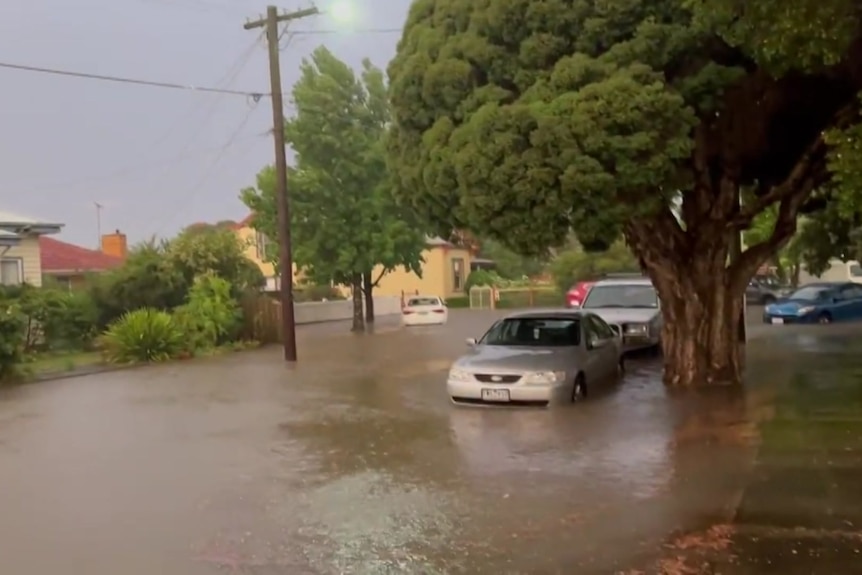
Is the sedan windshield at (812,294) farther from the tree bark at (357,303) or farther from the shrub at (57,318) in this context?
the shrub at (57,318)

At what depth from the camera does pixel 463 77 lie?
47.4 feet

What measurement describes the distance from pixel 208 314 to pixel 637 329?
13584mm

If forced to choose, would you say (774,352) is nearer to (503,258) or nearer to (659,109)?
(659,109)

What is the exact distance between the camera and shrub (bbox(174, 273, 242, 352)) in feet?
92.8

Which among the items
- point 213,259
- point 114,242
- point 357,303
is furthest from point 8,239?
point 114,242

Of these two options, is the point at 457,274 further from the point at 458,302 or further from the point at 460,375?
the point at 460,375

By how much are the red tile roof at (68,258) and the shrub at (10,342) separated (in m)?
18.4

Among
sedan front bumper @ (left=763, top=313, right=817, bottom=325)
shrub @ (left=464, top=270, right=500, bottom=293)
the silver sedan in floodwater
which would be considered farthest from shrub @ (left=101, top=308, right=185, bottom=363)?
shrub @ (left=464, top=270, right=500, bottom=293)

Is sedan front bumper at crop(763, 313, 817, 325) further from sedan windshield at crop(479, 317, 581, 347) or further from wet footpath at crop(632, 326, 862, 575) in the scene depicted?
sedan windshield at crop(479, 317, 581, 347)

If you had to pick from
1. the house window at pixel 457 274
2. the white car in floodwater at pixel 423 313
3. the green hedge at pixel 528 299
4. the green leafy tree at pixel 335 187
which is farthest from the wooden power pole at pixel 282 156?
the house window at pixel 457 274

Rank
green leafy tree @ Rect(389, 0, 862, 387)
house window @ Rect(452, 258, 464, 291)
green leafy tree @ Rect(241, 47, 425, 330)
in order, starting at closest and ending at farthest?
green leafy tree @ Rect(389, 0, 862, 387) → green leafy tree @ Rect(241, 47, 425, 330) → house window @ Rect(452, 258, 464, 291)

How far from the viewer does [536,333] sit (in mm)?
15781

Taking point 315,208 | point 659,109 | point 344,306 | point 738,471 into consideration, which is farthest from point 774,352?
point 344,306

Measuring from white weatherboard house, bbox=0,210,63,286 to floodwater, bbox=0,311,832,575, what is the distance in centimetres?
1353
